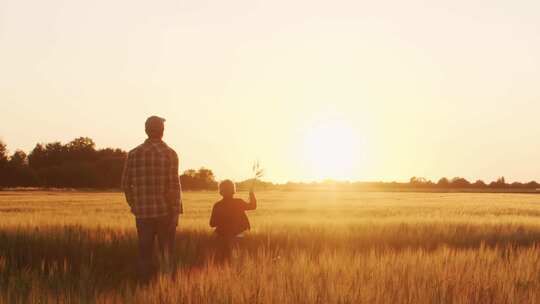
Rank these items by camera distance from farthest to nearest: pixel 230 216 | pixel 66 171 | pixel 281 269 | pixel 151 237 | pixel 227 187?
pixel 66 171, pixel 230 216, pixel 227 187, pixel 151 237, pixel 281 269

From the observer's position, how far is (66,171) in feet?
298

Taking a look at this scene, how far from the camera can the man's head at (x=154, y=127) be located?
8992 millimetres

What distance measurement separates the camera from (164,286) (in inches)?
211

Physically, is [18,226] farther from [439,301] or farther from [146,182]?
[439,301]

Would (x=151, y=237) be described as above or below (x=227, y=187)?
below

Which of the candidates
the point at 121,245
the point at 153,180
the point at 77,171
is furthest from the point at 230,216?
the point at 77,171

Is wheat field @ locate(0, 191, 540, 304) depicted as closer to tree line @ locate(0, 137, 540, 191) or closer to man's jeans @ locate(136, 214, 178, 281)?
man's jeans @ locate(136, 214, 178, 281)

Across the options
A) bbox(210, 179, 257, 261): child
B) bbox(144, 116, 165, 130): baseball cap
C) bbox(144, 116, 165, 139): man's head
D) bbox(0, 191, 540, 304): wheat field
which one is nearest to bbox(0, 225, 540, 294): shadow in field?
bbox(0, 191, 540, 304): wheat field

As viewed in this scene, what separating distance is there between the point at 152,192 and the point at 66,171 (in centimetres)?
8663

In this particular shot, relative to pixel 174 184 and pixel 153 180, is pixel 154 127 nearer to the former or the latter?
pixel 153 180

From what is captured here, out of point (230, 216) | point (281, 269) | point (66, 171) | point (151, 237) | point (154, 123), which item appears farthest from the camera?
point (66, 171)

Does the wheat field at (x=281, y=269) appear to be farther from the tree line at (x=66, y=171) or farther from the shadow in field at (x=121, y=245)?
the tree line at (x=66, y=171)

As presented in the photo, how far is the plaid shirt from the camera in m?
Result: 9.00

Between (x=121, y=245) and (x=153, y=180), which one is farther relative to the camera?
(x=121, y=245)
